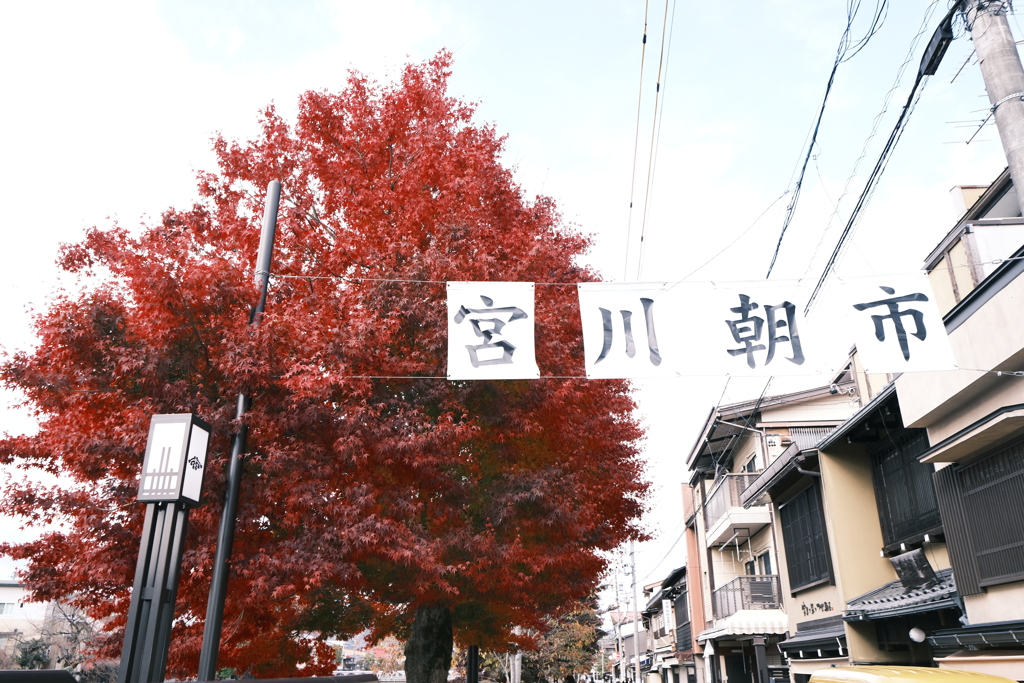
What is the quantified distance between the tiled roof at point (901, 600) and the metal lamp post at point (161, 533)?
1227 centimetres

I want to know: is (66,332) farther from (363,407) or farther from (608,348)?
(608,348)

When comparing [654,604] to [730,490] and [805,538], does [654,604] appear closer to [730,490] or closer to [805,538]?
→ [730,490]

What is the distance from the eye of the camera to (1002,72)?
24.8 ft

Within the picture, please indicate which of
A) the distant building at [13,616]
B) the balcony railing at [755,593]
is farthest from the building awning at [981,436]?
the distant building at [13,616]

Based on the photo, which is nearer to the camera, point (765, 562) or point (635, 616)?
point (765, 562)

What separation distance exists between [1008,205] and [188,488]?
46.5 feet

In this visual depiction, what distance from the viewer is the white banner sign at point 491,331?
31.2ft

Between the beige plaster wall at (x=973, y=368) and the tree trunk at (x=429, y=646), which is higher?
the beige plaster wall at (x=973, y=368)

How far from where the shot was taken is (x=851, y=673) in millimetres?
8359

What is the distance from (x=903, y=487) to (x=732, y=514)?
1167cm

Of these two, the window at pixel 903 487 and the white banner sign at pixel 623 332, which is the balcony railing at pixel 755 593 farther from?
the white banner sign at pixel 623 332

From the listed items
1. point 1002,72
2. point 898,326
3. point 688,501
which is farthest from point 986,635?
point 688,501

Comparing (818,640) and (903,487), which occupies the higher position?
(903,487)

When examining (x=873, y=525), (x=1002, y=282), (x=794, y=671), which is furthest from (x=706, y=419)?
(x=1002, y=282)
